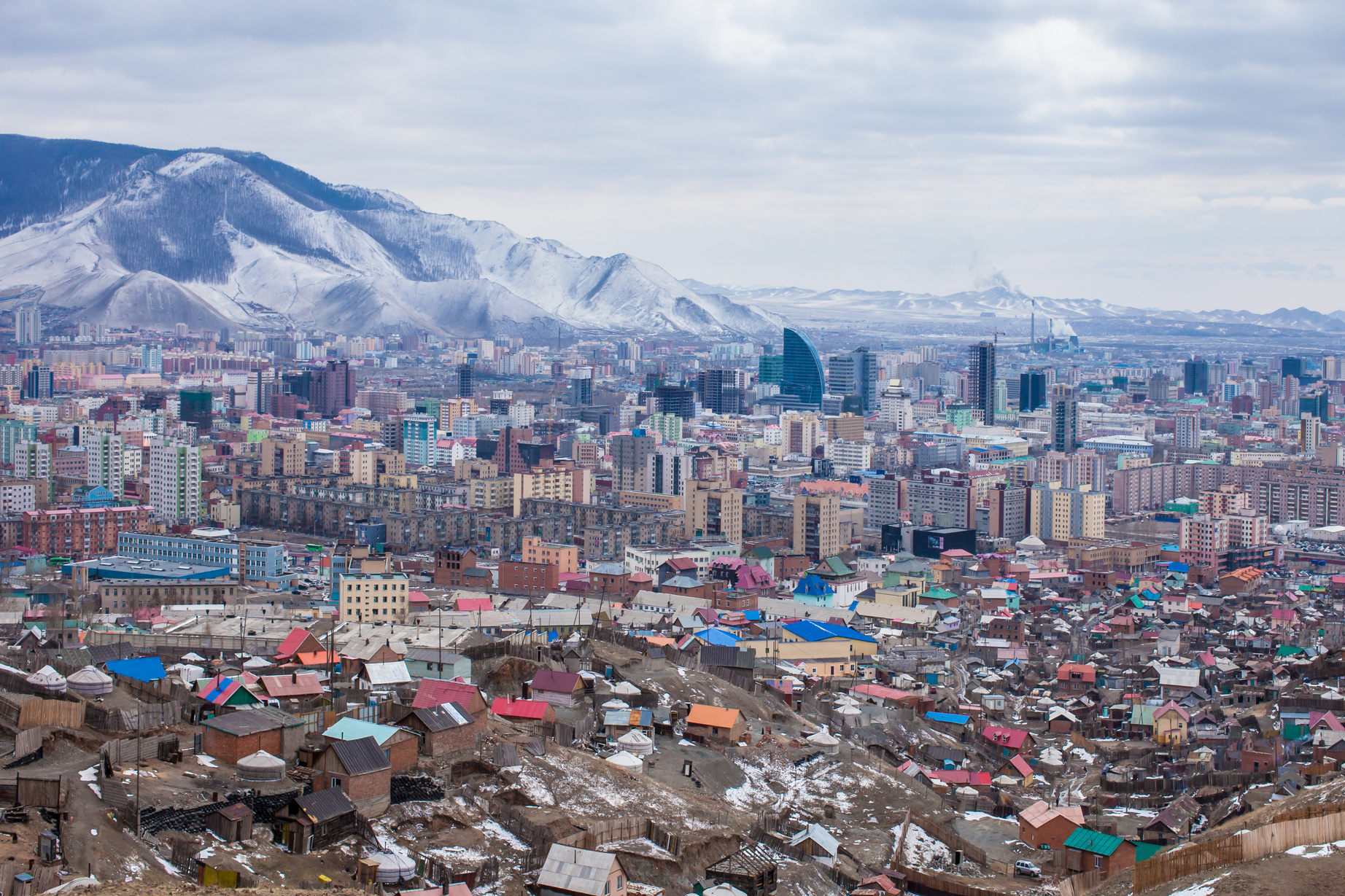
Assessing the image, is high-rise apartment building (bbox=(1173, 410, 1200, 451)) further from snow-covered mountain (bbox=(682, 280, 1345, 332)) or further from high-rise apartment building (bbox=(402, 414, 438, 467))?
snow-covered mountain (bbox=(682, 280, 1345, 332))

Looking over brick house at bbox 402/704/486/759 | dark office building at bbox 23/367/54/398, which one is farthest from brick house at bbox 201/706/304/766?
dark office building at bbox 23/367/54/398

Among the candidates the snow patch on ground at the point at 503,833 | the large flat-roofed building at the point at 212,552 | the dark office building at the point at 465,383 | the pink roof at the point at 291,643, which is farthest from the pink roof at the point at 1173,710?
the dark office building at the point at 465,383

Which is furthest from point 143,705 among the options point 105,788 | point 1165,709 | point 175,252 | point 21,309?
point 175,252

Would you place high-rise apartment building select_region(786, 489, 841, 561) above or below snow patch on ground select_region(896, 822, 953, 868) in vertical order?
above

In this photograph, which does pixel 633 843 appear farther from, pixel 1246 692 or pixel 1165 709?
pixel 1246 692

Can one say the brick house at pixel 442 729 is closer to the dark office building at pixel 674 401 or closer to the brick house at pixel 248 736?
the brick house at pixel 248 736

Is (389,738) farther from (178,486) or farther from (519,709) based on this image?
(178,486)
